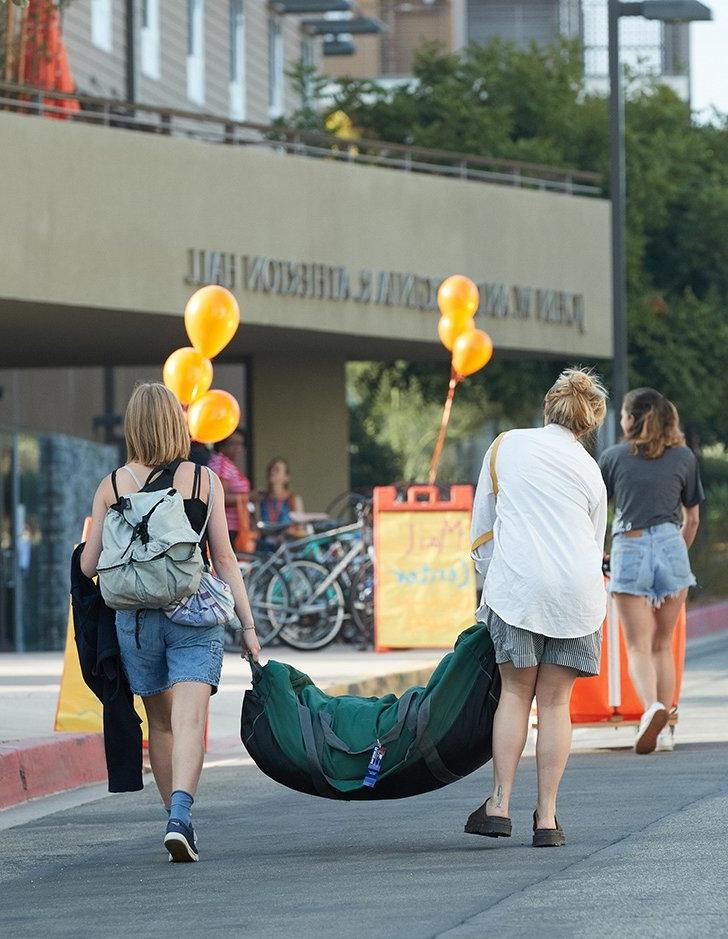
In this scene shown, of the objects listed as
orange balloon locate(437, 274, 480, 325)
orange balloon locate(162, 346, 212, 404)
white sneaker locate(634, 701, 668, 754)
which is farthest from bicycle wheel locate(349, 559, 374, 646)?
white sneaker locate(634, 701, 668, 754)

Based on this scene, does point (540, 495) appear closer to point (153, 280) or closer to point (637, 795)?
point (637, 795)

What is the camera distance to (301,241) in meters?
20.9

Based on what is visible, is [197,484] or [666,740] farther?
[666,740]

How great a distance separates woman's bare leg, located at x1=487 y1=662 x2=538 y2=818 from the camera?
24.9 ft

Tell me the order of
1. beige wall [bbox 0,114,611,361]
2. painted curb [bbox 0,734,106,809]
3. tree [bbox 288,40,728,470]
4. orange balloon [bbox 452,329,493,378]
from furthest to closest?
tree [bbox 288,40,728,470] < orange balloon [bbox 452,329,493,378] < beige wall [bbox 0,114,611,361] < painted curb [bbox 0,734,106,809]

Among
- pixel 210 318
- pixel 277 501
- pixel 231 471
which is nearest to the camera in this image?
pixel 210 318

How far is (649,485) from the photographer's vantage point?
35.1ft

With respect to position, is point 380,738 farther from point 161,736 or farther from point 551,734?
point 161,736

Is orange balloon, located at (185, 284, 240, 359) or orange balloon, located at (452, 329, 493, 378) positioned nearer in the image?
orange balloon, located at (185, 284, 240, 359)

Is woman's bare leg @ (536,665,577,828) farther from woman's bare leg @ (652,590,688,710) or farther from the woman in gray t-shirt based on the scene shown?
woman's bare leg @ (652,590,688,710)

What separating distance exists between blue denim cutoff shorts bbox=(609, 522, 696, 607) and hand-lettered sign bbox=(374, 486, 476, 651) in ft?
21.0

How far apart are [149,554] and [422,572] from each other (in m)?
9.92

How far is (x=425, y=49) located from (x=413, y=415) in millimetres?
15240

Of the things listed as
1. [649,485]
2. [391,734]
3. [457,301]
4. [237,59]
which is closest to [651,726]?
[649,485]
